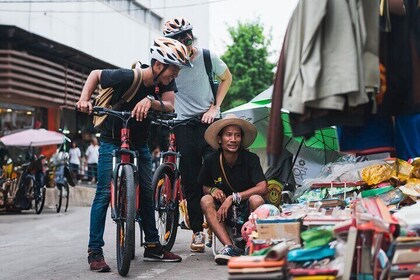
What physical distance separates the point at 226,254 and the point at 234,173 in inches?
33.9

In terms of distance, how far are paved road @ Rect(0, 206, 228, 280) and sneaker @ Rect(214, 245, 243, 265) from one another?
0.19ft

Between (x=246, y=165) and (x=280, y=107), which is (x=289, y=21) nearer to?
(x=280, y=107)

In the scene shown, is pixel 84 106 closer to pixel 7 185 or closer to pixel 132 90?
pixel 132 90

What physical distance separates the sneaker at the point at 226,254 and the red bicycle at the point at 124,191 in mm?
742

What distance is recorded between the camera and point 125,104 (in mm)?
6141

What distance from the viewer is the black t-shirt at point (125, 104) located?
234 inches

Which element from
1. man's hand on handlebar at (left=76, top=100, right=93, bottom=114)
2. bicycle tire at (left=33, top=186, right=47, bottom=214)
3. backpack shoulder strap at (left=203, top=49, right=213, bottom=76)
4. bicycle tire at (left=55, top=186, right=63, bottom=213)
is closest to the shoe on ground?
man's hand on handlebar at (left=76, top=100, right=93, bottom=114)

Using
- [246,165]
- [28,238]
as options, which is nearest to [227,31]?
[28,238]

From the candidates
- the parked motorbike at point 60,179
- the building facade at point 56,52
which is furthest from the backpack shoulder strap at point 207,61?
the building facade at point 56,52

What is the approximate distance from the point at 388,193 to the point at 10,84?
578 inches

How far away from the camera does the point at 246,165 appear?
21.5 feet

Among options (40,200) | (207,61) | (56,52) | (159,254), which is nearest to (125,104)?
(159,254)

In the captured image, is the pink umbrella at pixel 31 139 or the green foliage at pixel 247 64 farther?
the green foliage at pixel 247 64

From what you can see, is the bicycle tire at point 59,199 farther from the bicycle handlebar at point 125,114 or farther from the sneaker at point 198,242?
the bicycle handlebar at point 125,114
